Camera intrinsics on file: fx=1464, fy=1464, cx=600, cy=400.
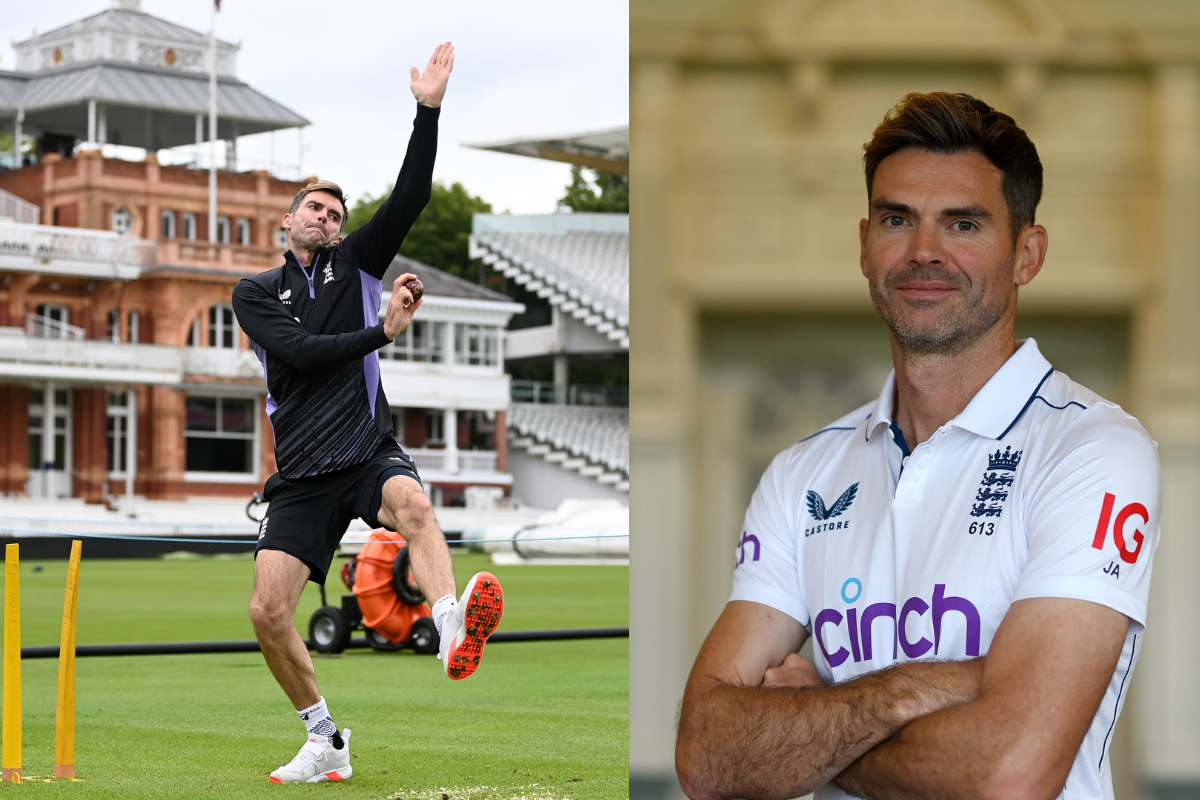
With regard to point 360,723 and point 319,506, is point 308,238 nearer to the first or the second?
point 319,506

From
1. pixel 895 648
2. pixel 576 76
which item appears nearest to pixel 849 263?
pixel 895 648

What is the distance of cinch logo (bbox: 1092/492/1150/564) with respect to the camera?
1812 millimetres

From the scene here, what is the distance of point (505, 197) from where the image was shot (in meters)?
39.1

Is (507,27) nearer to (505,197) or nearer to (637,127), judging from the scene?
(505,197)

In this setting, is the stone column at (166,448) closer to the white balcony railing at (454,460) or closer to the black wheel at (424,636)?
the white balcony railing at (454,460)

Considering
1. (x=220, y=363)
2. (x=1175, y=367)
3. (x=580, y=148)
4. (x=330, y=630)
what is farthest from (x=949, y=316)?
(x=220, y=363)

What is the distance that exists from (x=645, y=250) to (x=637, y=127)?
273 mm

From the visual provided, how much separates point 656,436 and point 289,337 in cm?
88

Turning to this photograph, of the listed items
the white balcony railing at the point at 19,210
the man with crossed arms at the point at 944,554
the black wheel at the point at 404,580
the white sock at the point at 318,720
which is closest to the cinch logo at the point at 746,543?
the man with crossed arms at the point at 944,554

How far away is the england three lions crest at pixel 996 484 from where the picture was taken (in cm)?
194

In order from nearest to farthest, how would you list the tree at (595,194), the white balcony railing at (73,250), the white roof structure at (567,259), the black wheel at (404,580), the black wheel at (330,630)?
the black wheel at (404,580) → the black wheel at (330,630) → the white balcony railing at (73,250) → the white roof structure at (567,259) → the tree at (595,194)

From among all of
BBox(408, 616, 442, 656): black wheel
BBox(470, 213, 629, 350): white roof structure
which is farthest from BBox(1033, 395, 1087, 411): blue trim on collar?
BBox(470, 213, 629, 350): white roof structure

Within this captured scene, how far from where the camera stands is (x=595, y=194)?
1523 inches

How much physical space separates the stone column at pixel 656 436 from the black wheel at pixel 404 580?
3330 mm
